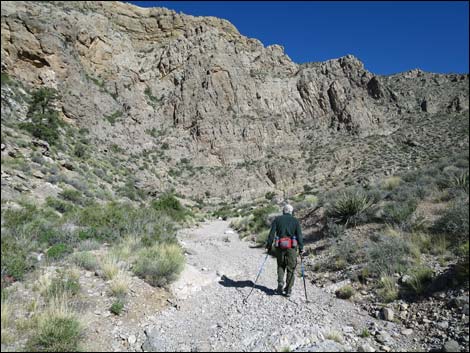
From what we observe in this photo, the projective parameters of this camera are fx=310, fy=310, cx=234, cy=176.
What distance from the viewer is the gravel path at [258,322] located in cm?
457

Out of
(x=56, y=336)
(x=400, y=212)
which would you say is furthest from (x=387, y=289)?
(x=56, y=336)

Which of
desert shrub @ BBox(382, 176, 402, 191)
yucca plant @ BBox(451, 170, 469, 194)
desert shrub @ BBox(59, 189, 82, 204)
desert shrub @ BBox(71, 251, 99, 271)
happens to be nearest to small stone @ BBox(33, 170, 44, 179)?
desert shrub @ BBox(59, 189, 82, 204)

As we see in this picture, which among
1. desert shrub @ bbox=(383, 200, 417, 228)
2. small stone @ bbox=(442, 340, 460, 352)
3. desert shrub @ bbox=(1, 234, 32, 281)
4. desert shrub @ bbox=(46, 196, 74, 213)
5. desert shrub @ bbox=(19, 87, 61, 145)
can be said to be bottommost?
small stone @ bbox=(442, 340, 460, 352)

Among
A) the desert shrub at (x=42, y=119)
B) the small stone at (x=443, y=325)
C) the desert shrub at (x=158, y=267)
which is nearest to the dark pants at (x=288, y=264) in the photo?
the desert shrub at (x=158, y=267)

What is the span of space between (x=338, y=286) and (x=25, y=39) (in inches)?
1634

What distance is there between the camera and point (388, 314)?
17.9 feet

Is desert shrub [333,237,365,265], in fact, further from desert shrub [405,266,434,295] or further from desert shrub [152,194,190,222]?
desert shrub [152,194,190,222]

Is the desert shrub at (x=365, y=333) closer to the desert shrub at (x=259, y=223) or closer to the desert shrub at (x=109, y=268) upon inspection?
the desert shrub at (x=109, y=268)

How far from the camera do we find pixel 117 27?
182ft

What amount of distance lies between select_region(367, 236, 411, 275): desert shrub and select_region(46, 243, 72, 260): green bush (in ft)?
23.5

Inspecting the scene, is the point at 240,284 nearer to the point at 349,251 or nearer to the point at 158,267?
the point at 158,267

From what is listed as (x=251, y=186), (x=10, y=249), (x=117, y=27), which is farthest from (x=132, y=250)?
(x=117, y=27)

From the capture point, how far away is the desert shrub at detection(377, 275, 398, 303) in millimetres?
6025

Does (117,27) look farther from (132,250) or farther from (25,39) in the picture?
(132,250)
